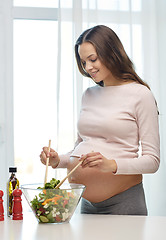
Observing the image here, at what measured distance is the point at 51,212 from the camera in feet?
4.22

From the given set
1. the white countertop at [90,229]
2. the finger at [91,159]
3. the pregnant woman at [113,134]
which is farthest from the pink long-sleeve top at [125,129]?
the white countertop at [90,229]

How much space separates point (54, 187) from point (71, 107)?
62.5 inches

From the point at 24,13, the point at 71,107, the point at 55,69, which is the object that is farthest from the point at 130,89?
the point at 24,13

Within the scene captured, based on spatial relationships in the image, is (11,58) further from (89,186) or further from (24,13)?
(89,186)

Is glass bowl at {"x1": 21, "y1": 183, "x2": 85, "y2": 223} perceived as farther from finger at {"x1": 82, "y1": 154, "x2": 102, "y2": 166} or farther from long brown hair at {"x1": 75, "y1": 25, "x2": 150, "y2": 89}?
long brown hair at {"x1": 75, "y1": 25, "x2": 150, "y2": 89}

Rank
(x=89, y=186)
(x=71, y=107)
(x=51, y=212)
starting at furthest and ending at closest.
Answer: (x=71, y=107) < (x=89, y=186) < (x=51, y=212)

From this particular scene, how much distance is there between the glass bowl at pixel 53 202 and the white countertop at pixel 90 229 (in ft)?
0.09

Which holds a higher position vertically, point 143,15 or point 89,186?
point 143,15

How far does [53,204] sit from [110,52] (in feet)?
2.56

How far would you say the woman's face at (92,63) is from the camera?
1738 mm

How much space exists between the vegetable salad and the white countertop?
0.03 metres

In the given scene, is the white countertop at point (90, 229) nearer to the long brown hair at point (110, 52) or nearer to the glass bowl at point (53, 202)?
the glass bowl at point (53, 202)

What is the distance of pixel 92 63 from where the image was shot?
68.7 inches

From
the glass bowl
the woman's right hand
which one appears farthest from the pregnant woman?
the glass bowl
